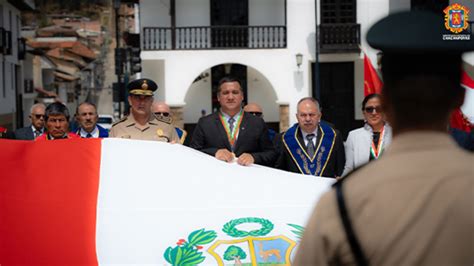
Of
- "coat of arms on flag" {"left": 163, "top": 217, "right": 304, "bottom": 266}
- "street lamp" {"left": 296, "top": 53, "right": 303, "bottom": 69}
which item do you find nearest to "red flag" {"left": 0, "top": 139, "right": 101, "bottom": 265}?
"coat of arms on flag" {"left": 163, "top": 217, "right": 304, "bottom": 266}

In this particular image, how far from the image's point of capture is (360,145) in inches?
241

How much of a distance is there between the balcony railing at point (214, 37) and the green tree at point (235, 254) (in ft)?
67.0

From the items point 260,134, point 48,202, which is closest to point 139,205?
point 48,202

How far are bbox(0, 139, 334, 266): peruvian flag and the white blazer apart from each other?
3.68ft

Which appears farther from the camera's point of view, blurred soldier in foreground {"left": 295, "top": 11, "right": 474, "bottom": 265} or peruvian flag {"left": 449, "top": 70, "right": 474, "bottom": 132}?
peruvian flag {"left": 449, "top": 70, "right": 474, "bottom": 132}

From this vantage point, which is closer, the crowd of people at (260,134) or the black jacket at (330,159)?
the crowd of people at (260,134)

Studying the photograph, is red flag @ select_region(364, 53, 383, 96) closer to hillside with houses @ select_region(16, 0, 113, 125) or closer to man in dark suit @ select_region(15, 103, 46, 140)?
man in dark suit @ select_region(15, 103, 46, 140)

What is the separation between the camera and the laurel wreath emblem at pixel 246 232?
4.28 m

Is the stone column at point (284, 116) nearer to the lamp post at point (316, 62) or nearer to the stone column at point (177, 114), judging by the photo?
the lamp post at point (316, 62)

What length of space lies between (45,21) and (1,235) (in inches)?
2174

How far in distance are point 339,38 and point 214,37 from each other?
4.29 meters

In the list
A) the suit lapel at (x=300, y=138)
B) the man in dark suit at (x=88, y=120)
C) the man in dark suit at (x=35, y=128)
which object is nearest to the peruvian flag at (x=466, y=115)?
the suit lapel at (x=300, y=138)

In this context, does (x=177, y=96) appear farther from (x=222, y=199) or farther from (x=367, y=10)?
(x=222, y=199)

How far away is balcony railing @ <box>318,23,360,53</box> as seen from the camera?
23672 millimetres
